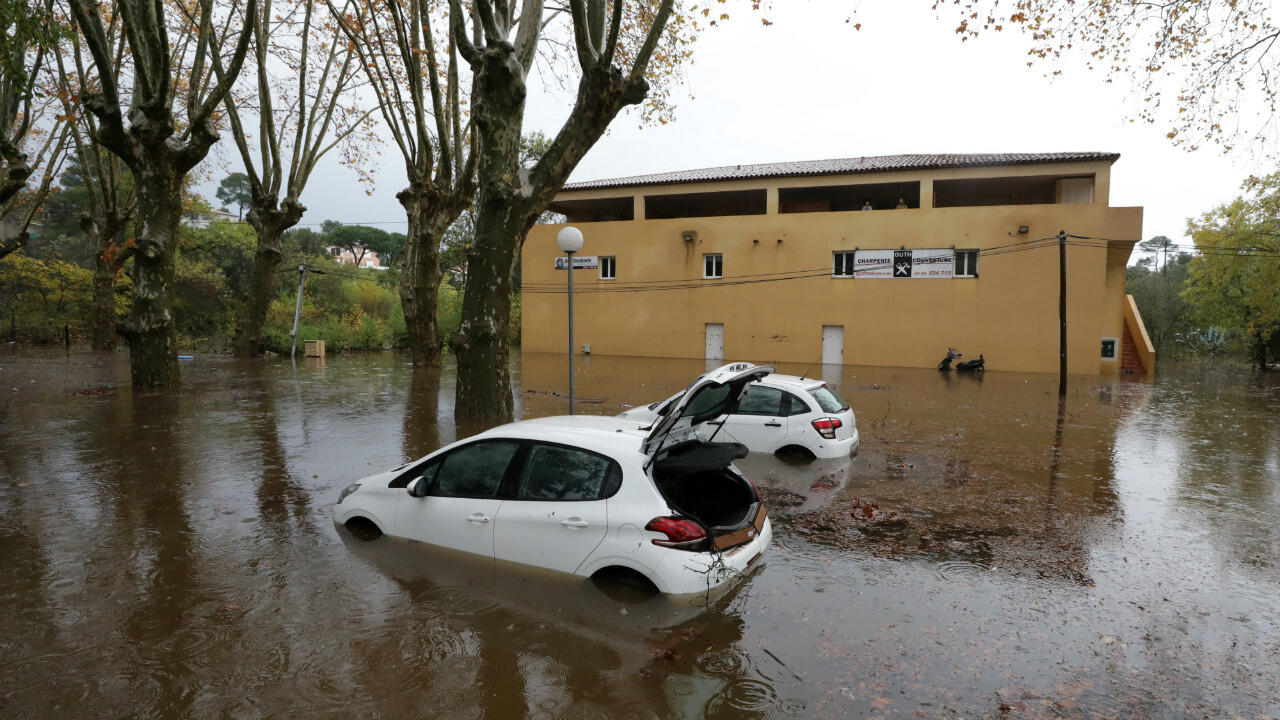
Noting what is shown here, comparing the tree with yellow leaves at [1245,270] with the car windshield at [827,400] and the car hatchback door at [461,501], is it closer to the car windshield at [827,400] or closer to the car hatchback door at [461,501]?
the car windshield at [827,400]

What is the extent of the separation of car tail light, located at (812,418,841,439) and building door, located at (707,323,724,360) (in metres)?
21.0

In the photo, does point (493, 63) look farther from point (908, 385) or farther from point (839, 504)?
point (908, 385)

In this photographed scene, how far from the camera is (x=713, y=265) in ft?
98.2

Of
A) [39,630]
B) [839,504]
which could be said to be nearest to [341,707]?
[39,630]

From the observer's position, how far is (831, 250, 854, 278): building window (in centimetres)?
2752

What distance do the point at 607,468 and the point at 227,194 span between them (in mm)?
81220

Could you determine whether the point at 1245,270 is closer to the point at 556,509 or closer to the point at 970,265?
the point at 970,265

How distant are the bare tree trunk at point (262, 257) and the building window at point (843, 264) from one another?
20.8 meters

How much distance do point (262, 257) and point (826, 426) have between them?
22.2 m

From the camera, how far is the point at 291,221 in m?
23.6

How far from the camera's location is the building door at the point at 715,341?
29.9 meters

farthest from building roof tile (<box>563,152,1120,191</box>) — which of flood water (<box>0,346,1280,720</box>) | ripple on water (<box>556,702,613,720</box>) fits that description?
ripple on water (<box>556,702,613,720</box>)

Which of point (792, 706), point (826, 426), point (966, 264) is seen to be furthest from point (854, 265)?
point (792, 706)

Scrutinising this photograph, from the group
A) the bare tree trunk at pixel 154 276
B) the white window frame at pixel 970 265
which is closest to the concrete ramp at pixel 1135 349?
the white window frame at pixel 970 265
